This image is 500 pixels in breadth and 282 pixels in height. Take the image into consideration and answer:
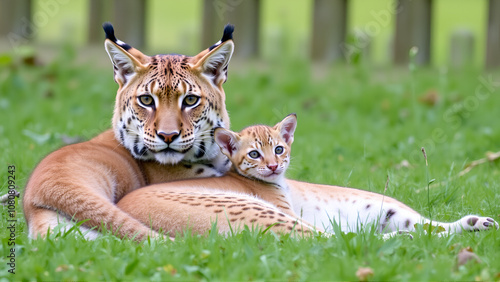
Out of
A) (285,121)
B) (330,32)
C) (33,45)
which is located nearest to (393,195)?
(285,121)

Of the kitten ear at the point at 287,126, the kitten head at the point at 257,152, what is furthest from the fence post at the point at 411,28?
the kitten head at the point at 257,152

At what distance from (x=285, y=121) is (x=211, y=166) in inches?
31.0

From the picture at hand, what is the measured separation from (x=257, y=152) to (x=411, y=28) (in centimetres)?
860

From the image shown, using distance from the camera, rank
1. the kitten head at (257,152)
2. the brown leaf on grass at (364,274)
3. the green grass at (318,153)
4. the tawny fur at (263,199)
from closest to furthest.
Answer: the brown leaf on grass at (364,274) < the green grass at (318,153) < the tawny fur at (263,199) < the kitten head at (257,152)

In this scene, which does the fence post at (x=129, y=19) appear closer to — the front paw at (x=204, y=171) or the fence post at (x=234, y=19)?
the fence post at (x=234, y=19)

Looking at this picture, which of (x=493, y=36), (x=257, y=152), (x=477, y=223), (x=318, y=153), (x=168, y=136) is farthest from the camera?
(x=493, y=36)

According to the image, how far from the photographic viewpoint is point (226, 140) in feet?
19.3

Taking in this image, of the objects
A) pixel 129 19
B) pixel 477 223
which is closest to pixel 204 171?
pixel 477 223

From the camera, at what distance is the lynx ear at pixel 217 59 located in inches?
227

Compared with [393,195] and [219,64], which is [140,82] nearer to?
[219,64]

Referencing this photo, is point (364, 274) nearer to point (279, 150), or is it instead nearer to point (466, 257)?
point (466, 257)

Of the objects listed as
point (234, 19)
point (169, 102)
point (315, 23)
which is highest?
point (234, 19)

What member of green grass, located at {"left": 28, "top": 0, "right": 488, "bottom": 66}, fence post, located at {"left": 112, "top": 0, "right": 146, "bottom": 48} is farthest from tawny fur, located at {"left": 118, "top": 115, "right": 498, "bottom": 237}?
green grass, located at {"left": 28, "top": 0, "right": 488, "bottom": 66}

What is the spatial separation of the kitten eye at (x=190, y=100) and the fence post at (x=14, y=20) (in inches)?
359
